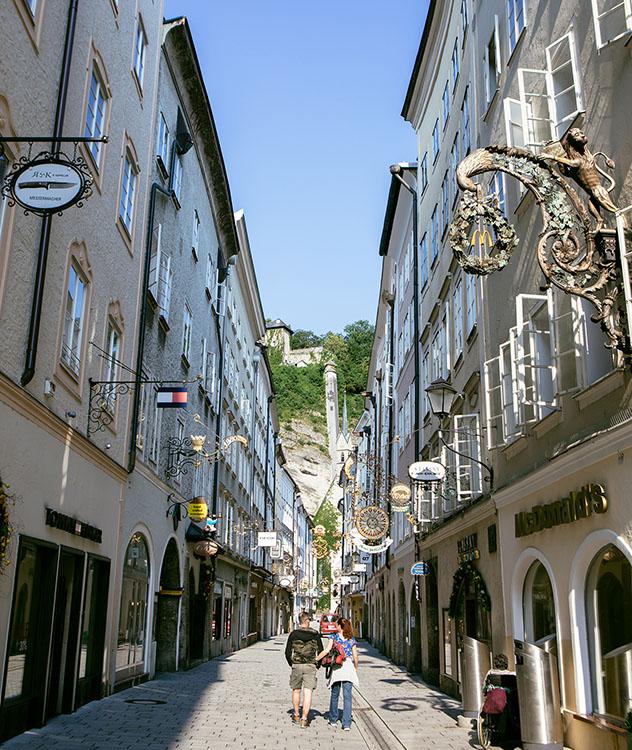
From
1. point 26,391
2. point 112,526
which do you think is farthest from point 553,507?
point 112,526

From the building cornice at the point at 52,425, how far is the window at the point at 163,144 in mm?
8422

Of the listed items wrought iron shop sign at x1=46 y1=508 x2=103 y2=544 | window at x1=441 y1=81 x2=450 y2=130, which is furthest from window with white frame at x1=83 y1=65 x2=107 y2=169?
window at x1=441 y1=81 x2=450 y2=130

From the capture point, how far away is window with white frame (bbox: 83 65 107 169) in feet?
45.0

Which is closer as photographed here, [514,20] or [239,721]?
[239,721]

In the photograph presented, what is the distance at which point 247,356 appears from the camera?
41.7 metres

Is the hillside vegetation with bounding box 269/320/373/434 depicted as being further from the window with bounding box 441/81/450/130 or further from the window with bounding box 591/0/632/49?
the window with bounding box 591/0/632/49

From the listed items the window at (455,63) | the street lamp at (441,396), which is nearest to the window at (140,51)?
the window at (455,63)

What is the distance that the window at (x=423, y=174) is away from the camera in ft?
84.5

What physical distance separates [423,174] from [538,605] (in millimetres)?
17932

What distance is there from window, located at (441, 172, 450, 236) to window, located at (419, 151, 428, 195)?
403cm

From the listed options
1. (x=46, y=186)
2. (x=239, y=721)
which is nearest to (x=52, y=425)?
(x=46, y=186)

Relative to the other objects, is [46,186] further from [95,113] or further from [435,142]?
[435,142]

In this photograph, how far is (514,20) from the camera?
13625 millimetres

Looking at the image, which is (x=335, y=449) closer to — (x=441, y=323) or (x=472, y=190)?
(x=441, y=323)
